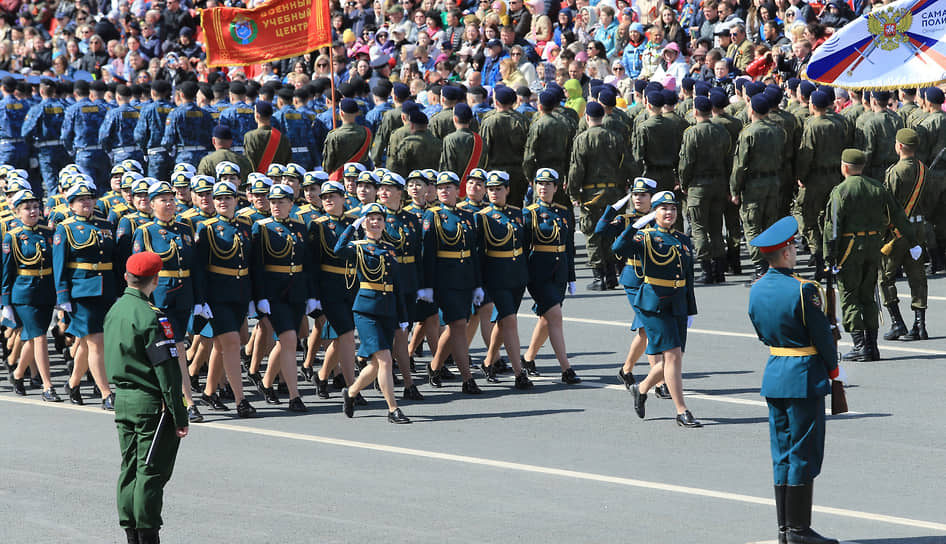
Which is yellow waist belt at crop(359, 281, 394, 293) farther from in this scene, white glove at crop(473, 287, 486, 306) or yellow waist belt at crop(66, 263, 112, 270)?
yellow waist belt at crop(66, 263, 112, 270)

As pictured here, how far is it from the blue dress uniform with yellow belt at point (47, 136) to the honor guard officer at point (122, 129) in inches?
52.6

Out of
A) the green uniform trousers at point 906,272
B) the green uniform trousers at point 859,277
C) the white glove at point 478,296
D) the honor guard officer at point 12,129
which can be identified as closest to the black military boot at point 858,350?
the green uniform trousers at point 859,277

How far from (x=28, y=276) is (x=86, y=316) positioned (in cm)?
101

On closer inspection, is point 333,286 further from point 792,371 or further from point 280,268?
point 792,371

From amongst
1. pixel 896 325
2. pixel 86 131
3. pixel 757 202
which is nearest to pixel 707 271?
pixel 757 202

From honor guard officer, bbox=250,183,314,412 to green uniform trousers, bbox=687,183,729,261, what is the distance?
7187 millimetres

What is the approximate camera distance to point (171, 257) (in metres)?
12.3

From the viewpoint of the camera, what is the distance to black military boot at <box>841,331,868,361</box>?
1433 centimetres

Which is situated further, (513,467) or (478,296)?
(478,296)

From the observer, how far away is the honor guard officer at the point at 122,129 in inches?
868

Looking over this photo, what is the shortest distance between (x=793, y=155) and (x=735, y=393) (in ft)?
23.2

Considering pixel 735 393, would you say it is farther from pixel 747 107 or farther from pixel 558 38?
pixel 558 38

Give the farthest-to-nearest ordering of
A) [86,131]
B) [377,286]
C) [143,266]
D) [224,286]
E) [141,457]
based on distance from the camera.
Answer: [86,131] < [224,286] < [377,286] < [143,266] < [141,457]

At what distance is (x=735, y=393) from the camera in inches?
512
